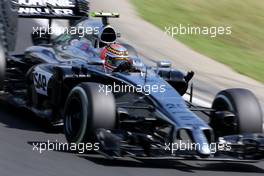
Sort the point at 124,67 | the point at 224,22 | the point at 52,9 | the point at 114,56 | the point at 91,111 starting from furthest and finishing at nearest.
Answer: the point at 224,22 → the point at 52,9 → the point at 114,56 → the point at 124,67 → the point at 91,111

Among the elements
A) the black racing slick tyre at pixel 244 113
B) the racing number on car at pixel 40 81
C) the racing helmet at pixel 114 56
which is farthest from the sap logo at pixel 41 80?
the black racing slick tyre at pixel 244 113

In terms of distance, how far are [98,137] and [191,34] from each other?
10236mm

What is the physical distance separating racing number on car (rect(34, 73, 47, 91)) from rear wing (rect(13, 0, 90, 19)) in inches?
69.3

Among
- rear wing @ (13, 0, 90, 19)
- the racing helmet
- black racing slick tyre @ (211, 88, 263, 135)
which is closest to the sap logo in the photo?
the racing helmet

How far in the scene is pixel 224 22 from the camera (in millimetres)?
21953

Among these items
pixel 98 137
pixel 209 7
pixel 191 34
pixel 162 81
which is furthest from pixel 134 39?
pixel 98 137

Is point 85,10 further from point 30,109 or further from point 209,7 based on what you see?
point 209,7

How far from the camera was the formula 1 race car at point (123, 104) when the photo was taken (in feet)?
31.3

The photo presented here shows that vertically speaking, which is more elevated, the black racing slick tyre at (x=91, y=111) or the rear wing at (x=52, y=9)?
the rear wing at (x=52, y=9)

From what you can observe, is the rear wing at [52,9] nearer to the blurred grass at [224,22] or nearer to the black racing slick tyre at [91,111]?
the black racing slick tyre at [91,111]

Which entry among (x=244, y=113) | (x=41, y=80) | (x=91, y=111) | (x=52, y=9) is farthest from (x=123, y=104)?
(x=52, y=9)

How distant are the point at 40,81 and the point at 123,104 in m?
1.42

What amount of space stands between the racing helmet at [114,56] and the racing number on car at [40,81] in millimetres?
879

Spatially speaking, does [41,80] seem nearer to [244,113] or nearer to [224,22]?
[244,113]
